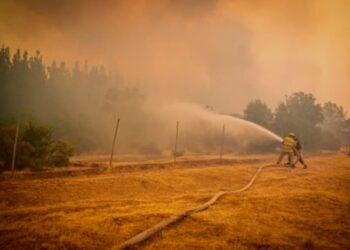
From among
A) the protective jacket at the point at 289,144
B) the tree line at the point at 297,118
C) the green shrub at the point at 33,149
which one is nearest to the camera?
the green shrub at the point at 33,149

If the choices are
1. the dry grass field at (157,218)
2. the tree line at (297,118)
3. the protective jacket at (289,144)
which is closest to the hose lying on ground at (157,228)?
the dry grass field at (157,218)

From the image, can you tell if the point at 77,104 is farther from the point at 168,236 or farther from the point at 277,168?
the point at 168,236

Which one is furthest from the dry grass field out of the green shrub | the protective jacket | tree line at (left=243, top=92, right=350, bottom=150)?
tree line at (left=243, top=92, right=350, bottom=150)

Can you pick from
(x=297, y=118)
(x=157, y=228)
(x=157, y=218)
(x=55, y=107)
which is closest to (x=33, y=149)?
(x=157, y=218)

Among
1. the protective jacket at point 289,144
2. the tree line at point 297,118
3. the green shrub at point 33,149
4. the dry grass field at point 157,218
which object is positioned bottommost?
the dry grass field at point 157,218

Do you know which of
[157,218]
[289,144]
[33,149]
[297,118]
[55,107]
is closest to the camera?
[157,218]

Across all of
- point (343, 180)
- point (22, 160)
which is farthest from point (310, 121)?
point (22, 160)

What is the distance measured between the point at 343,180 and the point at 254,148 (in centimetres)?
3127

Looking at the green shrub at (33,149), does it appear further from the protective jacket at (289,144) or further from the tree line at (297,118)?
the tree line at (297,118)

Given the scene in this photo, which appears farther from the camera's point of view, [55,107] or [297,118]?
[55,107]

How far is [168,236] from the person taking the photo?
21.5 feet

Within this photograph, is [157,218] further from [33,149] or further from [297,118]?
[297,118]

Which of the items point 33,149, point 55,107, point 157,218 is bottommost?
point 157,218

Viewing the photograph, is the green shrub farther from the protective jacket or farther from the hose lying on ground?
the protective jacket
